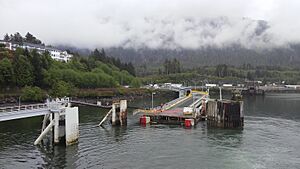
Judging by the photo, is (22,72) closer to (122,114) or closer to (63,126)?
(122,114)

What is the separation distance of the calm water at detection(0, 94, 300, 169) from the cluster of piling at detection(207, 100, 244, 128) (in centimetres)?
243

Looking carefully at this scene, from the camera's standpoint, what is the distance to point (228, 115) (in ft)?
213

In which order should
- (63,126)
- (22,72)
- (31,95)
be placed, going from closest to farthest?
(63,126)
(31,95)
(22,72)

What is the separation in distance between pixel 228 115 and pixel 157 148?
23.5 m

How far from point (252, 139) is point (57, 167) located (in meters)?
29.8

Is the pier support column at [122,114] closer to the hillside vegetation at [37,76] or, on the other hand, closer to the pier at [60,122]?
the pier at [60,122]

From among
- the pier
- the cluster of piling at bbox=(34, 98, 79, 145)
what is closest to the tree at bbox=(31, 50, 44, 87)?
the pier

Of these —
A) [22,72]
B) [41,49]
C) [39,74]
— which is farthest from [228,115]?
[41,49]

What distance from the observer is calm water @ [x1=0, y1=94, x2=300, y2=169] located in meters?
38.7

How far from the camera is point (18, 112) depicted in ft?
147

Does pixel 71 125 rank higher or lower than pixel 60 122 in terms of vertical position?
lower

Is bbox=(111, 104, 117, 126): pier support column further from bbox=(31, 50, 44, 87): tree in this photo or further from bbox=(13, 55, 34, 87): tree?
bbox=(31, 50, 44, 87): tree

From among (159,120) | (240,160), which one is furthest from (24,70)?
(240,160)

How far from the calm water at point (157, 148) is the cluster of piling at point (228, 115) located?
2.43 m
